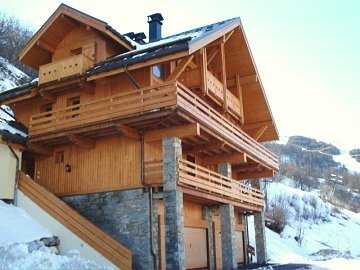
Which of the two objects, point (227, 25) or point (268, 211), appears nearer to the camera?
point (227, 25)

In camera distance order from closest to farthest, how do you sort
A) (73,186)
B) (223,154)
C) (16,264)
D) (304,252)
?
(16,264)
(73,186)
(223,154)
(304,252)

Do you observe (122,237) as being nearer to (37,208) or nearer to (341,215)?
(37,208)

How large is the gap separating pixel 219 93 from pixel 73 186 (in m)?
8.80

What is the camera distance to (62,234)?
57.4ft

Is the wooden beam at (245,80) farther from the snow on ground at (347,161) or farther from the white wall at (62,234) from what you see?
the snow on ground at (347,161)

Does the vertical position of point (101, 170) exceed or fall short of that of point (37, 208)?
it exceeds it

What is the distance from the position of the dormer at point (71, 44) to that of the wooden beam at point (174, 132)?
15.3 feet

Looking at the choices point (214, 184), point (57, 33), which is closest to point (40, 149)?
point (57, 33)

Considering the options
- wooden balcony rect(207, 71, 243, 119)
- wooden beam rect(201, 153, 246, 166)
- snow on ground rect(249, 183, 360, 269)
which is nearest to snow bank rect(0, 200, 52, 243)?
wooden beam rect(201, 153, 246, 166)

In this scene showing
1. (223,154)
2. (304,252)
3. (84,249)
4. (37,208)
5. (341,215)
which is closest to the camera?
(84,249)

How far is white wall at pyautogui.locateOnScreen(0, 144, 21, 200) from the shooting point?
19.1 meters

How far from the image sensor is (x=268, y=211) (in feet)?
151

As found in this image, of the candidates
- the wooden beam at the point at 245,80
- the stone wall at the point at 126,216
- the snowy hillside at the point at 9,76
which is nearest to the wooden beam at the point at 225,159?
the wooden beam at the point at 245,80

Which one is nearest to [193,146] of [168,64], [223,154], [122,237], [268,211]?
[223,154]
